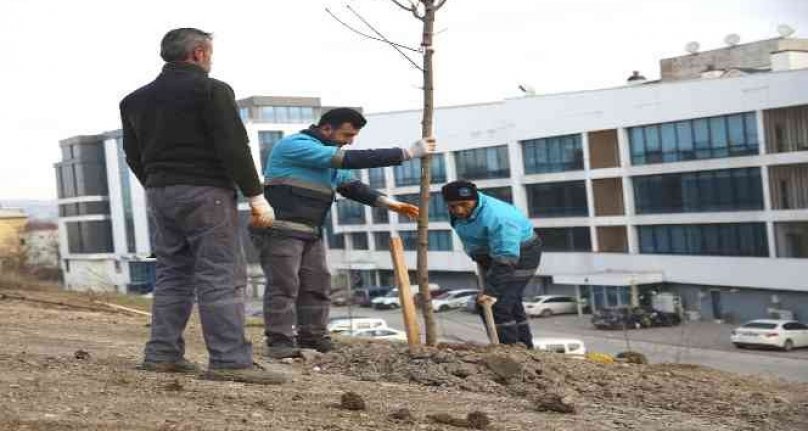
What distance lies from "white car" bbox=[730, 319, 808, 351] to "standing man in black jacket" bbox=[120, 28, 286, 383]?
3766 centimetres

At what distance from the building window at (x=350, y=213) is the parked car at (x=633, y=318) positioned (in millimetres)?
27022

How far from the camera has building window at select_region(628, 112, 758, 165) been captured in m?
46.5

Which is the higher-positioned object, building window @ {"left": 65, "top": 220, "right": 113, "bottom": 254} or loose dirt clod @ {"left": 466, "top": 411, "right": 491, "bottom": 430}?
building window @ {"left": 65, "top": 220, "right": 113, "bottom": 254}

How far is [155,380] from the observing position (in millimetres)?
5312

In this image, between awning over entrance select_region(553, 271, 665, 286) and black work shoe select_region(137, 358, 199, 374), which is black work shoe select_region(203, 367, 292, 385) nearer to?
black work shoe select_region(137, 358, 199, 374)

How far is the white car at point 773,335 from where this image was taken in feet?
132

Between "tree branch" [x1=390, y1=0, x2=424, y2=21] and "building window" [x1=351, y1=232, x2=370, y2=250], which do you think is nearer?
"tree branch" [x1=390, y1=0, x2=424, y2=21]

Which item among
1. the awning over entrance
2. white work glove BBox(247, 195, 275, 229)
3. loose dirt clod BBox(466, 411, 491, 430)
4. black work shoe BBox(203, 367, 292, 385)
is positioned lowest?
the awning over entrance

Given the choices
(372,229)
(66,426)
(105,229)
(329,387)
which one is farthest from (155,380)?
(105,229)

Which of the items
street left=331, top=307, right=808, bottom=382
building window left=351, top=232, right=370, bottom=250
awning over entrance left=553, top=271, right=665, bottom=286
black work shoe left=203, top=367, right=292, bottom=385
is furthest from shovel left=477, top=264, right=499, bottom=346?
building window left=351, top=232, right=370, bottom=250

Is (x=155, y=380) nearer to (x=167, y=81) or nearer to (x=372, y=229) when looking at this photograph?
(x=167, y=81)

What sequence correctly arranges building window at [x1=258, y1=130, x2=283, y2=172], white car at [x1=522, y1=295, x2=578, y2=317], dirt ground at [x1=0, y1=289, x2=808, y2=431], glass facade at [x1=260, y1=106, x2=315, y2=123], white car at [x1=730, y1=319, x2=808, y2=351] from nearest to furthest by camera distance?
1. dirt ground at [x1=0, y1=289, x2=808, y2=431]
2. white car at [x1=730, y1=319, x2=808, y2=351]
3. white car at [x1=522, y1=295, x2=578, y2=317]
4. building window at [x1=258, y1=130, x2=283, y2=172]
5. glass facade at [x1=260, y1=106, x2=315, y2=123]

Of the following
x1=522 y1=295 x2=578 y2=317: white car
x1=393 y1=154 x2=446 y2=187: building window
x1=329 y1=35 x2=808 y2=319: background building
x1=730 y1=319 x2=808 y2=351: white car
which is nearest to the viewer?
x1=730 y1=319 x2=808 y2=351: white car

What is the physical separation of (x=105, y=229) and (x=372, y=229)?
28242 millimetres
